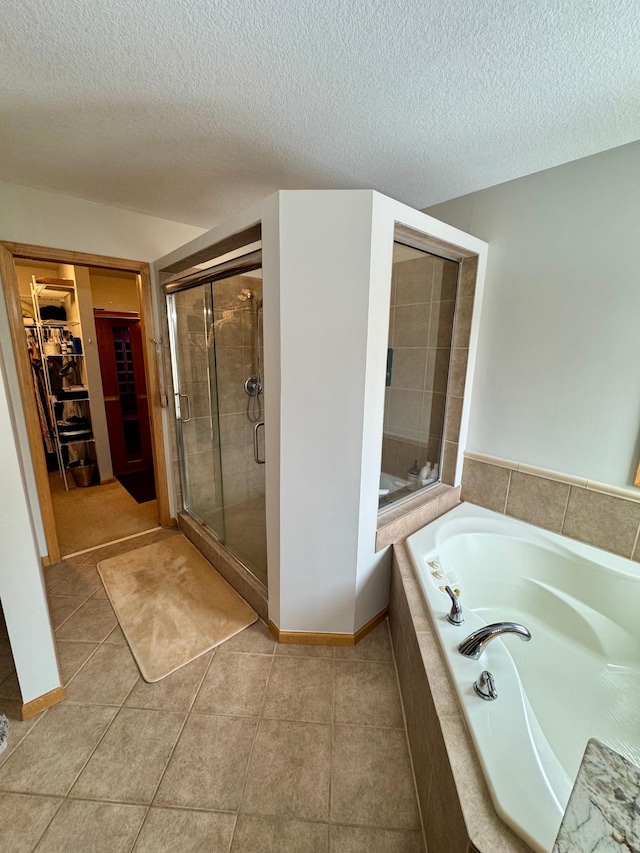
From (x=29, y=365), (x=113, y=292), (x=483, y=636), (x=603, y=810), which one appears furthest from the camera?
(x=113, y=292)

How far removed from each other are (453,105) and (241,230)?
97cm

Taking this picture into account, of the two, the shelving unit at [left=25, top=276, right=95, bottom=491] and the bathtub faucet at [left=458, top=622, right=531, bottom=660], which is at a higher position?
the shelving unit at [left=25, top=276, right=95, bottom=491]

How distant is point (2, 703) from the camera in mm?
1439

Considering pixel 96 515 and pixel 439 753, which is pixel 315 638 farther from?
pixel 96 515

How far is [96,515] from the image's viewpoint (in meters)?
3.03

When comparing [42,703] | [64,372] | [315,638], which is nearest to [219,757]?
[315,638]

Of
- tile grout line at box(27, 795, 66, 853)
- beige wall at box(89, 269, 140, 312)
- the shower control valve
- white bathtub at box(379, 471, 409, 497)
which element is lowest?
tile grout line at box(27, 795, 66, 853)

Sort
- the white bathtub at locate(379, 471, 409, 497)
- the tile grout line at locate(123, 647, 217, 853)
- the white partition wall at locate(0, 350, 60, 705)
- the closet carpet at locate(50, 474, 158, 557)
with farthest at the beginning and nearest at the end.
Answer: the closet carpet at locate(50, 474, 158, 557) < the white bathtub at locate(379, 471, 409, 497) < the white partition wall at locate(0, 350, 60, 705) < the tile grout line at locate(123, 647, 217, 853)

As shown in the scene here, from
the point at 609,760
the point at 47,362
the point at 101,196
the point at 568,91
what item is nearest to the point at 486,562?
the point at 609,760

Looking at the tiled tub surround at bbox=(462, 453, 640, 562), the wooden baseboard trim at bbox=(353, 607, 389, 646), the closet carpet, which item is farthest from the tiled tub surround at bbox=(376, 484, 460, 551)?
the closet carpet

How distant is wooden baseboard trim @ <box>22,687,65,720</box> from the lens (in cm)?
139

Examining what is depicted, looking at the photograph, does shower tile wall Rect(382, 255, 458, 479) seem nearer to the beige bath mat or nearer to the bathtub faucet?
the bathtub faucet

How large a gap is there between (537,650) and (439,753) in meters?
0.91

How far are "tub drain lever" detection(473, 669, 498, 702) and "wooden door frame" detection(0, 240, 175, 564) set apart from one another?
2473 mm
